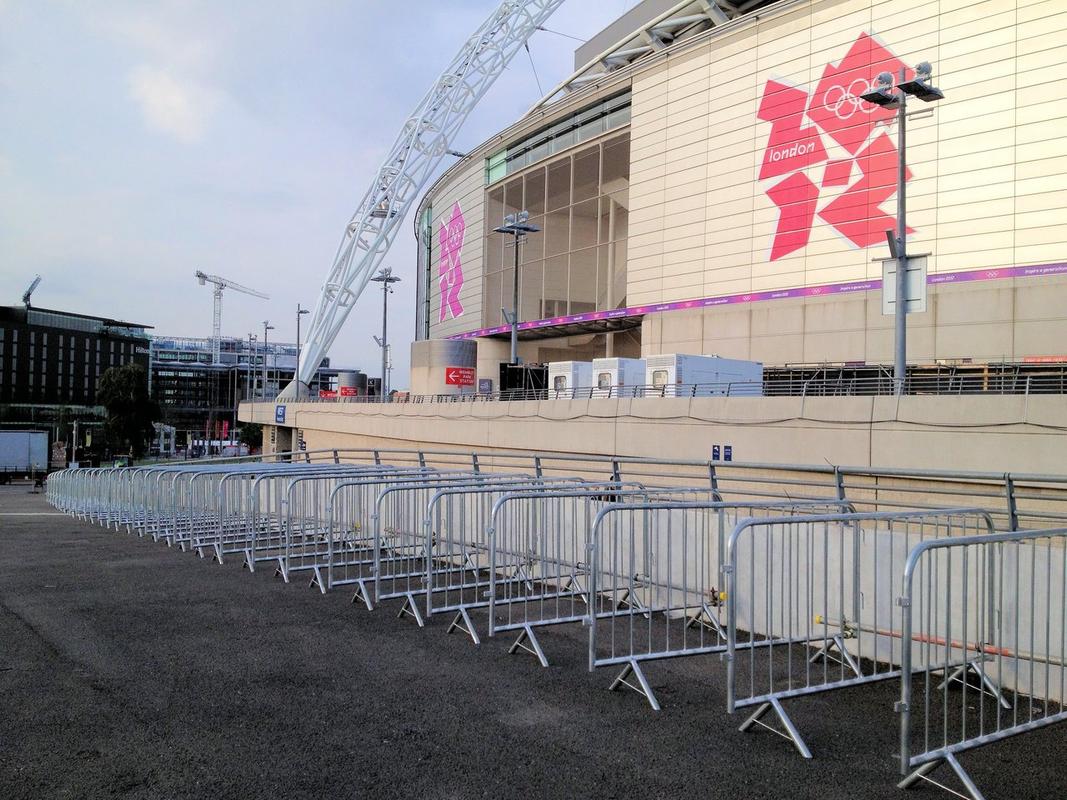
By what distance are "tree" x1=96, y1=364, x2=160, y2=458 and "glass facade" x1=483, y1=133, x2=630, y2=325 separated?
46.1m

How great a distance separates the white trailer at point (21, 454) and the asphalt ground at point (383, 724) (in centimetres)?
5676

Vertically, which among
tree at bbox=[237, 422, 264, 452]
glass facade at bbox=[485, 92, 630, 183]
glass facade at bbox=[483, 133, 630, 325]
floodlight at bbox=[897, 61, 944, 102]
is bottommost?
tree at bbox=[237, 422, 264, 452]

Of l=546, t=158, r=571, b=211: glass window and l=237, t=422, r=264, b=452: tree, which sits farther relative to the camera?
l=237, t=422, r=264, b=452: tree

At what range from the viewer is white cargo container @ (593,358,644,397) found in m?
28.8

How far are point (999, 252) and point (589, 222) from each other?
25.3m

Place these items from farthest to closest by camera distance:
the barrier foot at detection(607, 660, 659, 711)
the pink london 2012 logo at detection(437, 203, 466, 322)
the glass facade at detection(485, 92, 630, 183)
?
→ 1. the pink london 2012 logo at detection(437, 203, 466, 322)
2. the glass facade at detection(485, 92, 630, 183)
3. the barrier foot at detection(607, 660, 659, 711)

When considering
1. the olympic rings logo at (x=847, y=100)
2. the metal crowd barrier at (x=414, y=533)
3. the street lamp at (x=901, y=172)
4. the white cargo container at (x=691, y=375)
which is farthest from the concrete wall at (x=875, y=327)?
the metal crowd barrier at (x=414, y=533)

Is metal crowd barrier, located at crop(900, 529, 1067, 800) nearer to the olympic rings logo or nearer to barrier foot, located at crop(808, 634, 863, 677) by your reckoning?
barrier foot, located at crop(808, 634, 863, 677)

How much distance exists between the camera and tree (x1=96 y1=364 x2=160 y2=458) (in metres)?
83.7

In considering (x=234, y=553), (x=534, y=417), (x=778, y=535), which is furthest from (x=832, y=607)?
(x=534, y=417)

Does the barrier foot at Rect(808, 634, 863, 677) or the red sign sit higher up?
the red sign

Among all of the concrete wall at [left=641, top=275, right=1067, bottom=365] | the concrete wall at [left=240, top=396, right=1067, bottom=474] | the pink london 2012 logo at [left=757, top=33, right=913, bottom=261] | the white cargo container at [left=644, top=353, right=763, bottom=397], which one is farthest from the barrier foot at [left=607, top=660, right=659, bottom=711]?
the pink london 2012 logo at [left=757, top=33, right=913, bottom=261]

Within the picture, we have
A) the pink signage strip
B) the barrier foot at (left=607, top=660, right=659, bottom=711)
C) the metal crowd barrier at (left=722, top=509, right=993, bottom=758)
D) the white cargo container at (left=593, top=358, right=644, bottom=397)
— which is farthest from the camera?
the pink signage strip

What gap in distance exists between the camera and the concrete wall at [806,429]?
45.5ft
